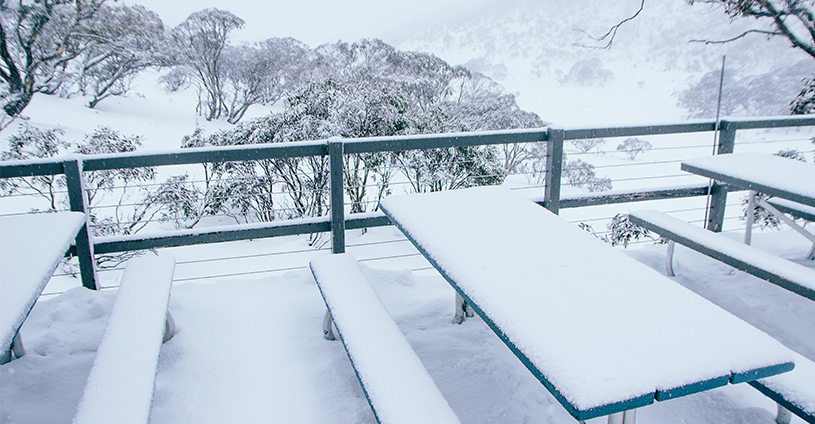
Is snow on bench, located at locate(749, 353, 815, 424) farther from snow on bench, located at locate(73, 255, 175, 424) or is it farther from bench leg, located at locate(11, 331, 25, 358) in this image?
bench leg, located at locate(11, 331, 25, 358)

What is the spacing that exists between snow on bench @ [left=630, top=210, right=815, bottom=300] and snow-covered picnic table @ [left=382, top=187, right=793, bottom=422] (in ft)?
3.67

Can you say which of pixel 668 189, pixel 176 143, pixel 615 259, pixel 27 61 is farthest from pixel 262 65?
pixel 615 259

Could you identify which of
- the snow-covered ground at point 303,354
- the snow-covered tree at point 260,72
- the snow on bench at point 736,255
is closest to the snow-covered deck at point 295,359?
the snow-covered ground at point 303,354

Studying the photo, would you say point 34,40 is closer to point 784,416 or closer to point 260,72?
point 260,72

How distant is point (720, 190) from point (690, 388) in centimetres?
344

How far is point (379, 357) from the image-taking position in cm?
172

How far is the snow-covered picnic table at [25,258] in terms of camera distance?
1371 millimetres

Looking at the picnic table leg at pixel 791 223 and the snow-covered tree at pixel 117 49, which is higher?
the snow-covered tree at pixel 117 49

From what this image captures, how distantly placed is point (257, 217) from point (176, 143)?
37.9 feet

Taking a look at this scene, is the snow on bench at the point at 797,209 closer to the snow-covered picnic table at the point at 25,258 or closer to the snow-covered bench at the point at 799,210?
the snow-covered bench at the point at 799,210

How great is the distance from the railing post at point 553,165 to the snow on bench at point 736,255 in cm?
53

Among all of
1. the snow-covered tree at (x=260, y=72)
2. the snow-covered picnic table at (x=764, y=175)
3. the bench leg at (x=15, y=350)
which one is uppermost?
the snow-covered tree at (x=260, y=72)

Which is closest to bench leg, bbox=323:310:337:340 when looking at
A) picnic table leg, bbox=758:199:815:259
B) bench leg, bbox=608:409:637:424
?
bench leg, bbox=608:409:637:424

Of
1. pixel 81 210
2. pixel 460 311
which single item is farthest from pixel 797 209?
pixel 81 210
